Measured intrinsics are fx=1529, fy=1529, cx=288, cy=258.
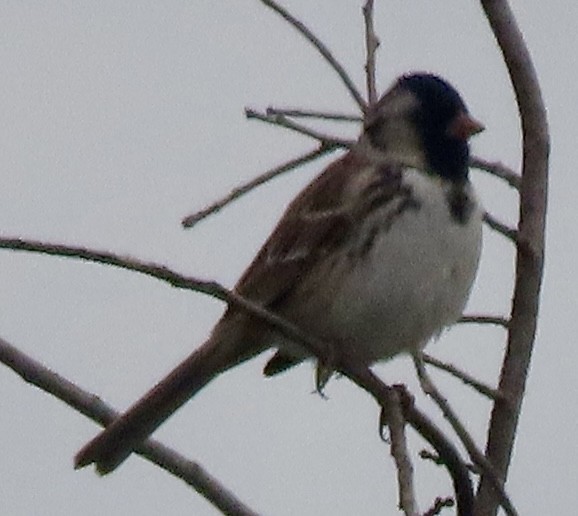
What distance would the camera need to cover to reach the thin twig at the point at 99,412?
282cm

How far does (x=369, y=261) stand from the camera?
13.9ft

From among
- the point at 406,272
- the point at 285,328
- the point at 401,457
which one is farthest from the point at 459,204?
the point at 401,457

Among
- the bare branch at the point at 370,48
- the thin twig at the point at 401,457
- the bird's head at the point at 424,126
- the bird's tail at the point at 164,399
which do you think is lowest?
the bird's tail at the point at 164,399

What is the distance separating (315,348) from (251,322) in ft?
3.59

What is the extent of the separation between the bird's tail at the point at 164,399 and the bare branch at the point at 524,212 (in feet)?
3.72

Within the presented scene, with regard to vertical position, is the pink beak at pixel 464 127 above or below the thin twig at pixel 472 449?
above

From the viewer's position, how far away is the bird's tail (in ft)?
12.7

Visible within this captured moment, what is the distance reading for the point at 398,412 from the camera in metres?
2.94

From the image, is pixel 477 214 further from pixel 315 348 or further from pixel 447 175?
pixel 315 348

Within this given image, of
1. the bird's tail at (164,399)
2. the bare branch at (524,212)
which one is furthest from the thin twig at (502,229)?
the bird's tail at (164,399)

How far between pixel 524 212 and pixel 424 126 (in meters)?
1.64

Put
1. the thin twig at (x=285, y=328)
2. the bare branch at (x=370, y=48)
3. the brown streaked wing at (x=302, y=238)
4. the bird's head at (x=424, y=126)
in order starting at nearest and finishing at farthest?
the thin twig at (x=285, y=328) < the bare branch at (x=370, y=48) < the brown streaked wing at (x=302, y=238) < the bird's head at (x=424, y=126)

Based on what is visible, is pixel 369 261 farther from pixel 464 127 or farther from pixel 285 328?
pixel 285 328

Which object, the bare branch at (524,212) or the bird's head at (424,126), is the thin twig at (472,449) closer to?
the bare branch at (524,212)
